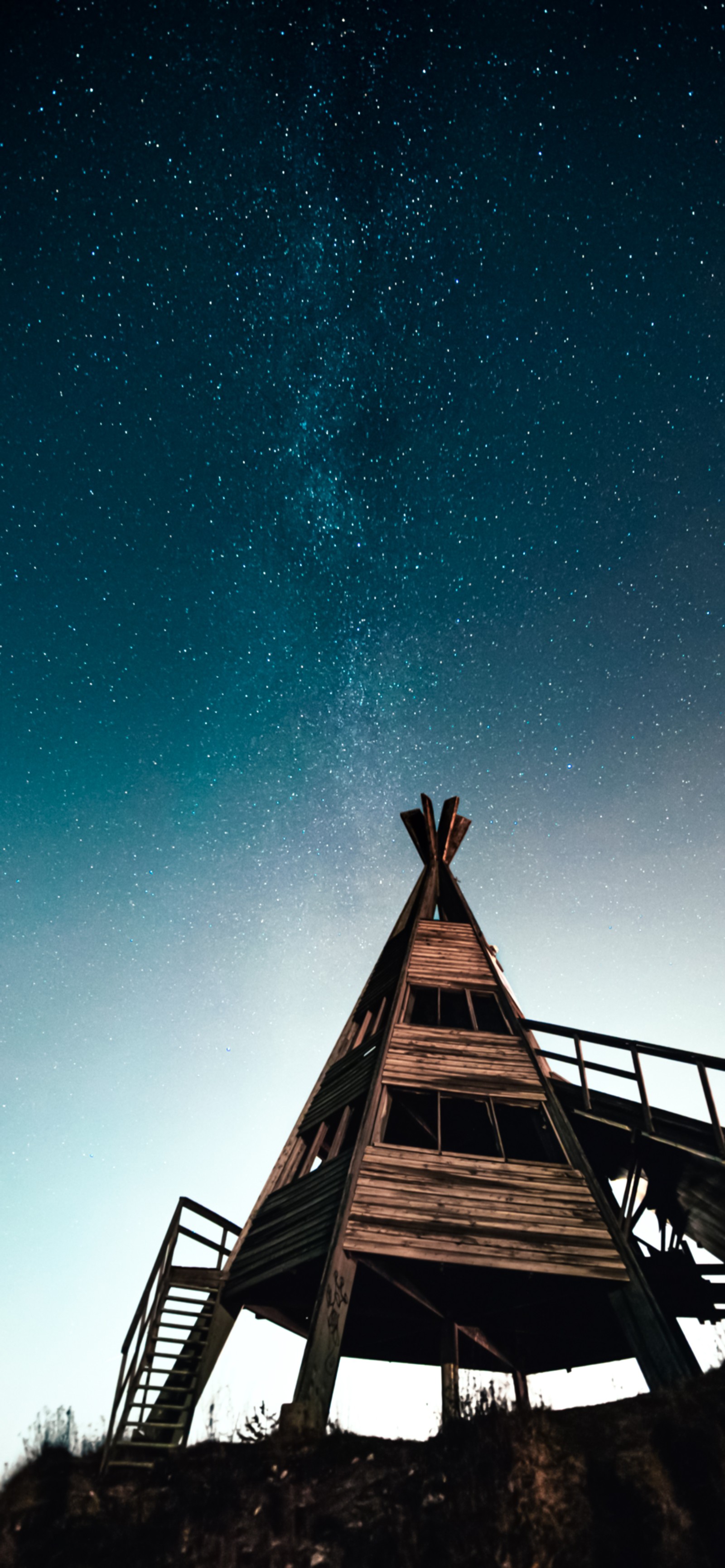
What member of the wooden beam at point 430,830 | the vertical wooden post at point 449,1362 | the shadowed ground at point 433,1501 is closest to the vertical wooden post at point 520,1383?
the vertical wooden post at point 449,1362

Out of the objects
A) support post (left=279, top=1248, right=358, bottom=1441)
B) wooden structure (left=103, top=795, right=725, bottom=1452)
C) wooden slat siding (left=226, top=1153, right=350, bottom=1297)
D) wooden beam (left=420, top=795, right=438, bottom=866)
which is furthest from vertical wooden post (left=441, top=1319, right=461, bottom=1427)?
wooden beam (left=420, top=795, right=438, bottom=866)

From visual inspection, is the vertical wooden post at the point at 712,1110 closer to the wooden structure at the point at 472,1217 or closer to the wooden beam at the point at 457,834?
the wooden structure at the point at 472,1217

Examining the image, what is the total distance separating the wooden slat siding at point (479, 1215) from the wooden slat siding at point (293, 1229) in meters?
0.56

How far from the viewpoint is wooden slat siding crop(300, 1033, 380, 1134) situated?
12.4 m

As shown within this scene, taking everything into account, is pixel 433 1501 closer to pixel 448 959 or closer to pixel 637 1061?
pixel 637 1061

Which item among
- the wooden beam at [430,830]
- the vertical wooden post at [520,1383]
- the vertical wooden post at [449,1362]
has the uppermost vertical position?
the wooden beam at [430,830]

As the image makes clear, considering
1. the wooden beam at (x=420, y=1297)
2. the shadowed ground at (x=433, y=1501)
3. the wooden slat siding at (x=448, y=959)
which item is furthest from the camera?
the wooden slat siding at (x=448, y=959)

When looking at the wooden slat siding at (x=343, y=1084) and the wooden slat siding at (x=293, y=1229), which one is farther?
the wooden slat siding at (x=343, y=1084)

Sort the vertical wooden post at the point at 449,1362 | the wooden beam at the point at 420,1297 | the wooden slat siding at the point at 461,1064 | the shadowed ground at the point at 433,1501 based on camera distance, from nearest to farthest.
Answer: the shadowed ground at the point at 433,1501 < the wooden beam at the point at 420,1297 < the vertical wooden post at the point at 449,1362 < the wooden slat siding at the point at 461,1064

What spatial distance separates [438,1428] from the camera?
6266 millimetres

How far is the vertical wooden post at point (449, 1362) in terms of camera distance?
10.6 m

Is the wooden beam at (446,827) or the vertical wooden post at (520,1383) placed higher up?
the wooden beam at (446,827)

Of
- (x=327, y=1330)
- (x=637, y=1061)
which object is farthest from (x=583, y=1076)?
(x=327, y=1330)

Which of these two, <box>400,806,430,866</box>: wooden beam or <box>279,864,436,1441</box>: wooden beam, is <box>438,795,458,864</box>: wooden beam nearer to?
<box>400,806,430,866</box>: wooden beam
